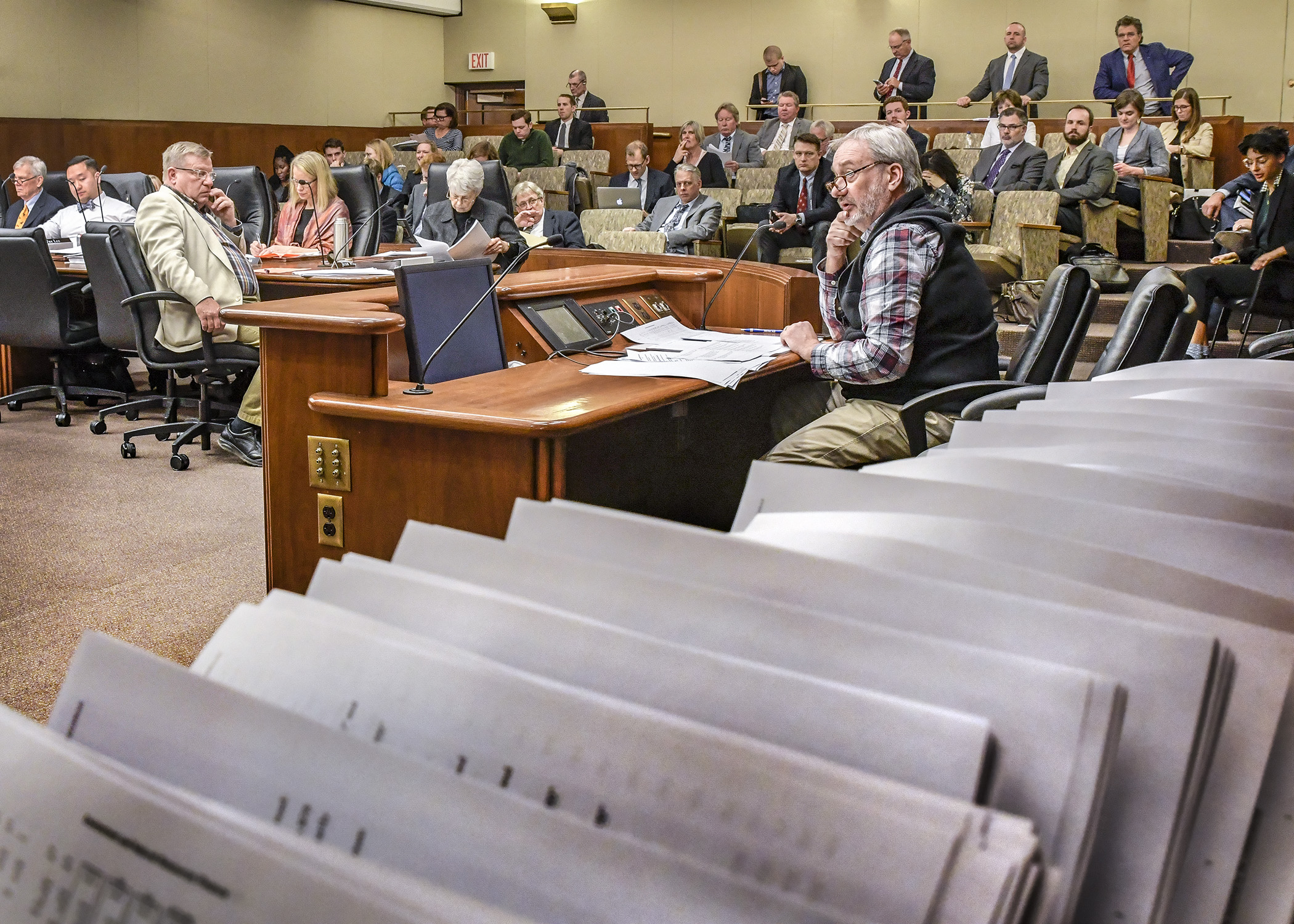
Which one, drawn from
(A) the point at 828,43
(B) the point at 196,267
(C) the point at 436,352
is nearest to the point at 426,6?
(A) the point at 828,43

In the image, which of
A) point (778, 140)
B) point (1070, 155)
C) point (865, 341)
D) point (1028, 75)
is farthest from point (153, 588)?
point (1028, 75)

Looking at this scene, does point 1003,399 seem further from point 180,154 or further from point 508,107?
point 508,107

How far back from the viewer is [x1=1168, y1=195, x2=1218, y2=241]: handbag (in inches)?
298

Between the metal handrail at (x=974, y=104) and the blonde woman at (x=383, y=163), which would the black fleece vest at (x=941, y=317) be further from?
the metal handrail at (x=974, y=104)

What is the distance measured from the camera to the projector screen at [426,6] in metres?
14.3

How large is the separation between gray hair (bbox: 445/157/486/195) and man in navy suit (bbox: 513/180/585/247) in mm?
526

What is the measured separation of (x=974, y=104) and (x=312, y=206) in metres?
7.75

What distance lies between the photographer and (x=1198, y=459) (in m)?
0.66

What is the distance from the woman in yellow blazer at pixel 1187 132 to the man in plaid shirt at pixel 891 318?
6234mm

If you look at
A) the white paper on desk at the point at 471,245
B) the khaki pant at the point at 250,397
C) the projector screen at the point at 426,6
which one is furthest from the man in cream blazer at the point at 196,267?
the projector screen at the point at 426,6

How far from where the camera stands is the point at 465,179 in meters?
5.39

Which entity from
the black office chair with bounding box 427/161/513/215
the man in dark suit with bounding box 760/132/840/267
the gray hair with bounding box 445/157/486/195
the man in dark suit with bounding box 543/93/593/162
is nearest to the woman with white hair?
the gray hair with bounding box 445/157/486/195

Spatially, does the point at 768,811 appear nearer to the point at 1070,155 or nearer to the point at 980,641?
the point at 980,641

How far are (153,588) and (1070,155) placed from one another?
6067 mm
